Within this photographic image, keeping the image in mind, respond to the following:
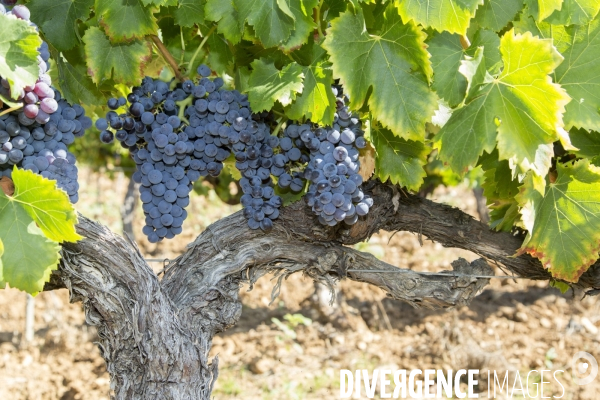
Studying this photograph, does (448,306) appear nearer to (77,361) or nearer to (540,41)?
(540,41)

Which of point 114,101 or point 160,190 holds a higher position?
point 114,101

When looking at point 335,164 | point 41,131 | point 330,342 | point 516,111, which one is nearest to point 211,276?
point 335,164

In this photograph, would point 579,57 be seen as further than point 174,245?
No

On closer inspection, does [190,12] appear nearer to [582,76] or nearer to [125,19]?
[125,19]

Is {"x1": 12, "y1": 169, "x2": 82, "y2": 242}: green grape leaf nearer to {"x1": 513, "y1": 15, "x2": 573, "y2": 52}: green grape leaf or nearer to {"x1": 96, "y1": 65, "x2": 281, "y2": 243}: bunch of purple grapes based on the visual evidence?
{"x1": 96, "y1": 65, "x2": 281, "y2": 243}: bunch of purple grapes

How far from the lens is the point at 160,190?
1711mm

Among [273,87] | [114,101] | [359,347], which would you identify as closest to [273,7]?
[273,87]

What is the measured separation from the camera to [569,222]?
170 cm

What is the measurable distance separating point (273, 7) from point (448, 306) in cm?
117

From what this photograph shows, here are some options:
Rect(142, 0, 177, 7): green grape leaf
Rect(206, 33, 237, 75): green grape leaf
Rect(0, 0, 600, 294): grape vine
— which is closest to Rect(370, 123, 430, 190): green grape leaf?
Rect(0, 0, 600, 294): grape vine

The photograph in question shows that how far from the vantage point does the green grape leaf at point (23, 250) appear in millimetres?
1396

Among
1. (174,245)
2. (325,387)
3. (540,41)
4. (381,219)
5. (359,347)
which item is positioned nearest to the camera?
(540,41)

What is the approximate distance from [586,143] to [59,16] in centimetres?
154

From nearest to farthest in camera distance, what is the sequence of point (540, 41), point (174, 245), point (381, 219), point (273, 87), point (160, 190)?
point (540, 41), point (273, 87), point (160, 190), point (381, 219), point (174, 245)
